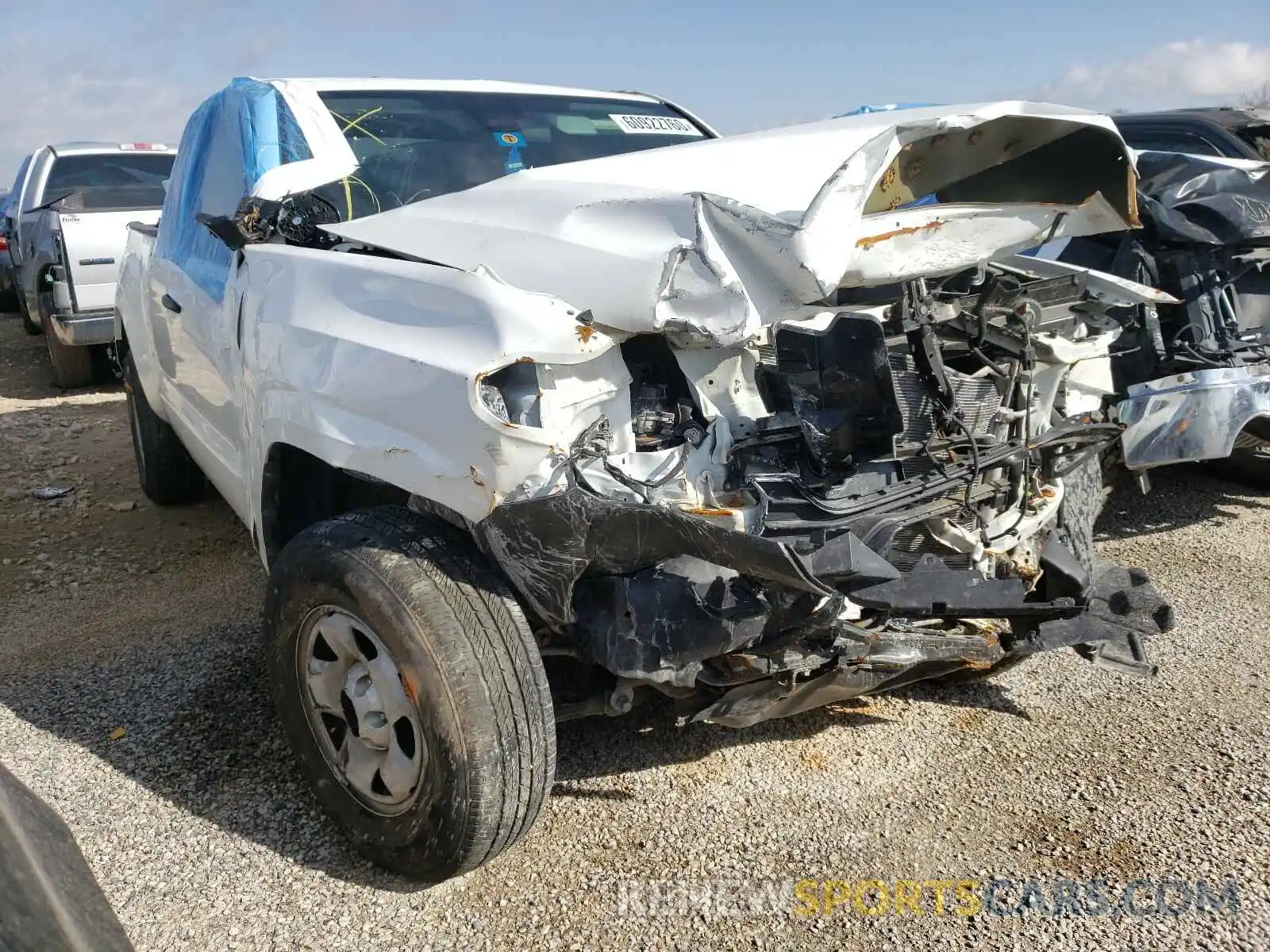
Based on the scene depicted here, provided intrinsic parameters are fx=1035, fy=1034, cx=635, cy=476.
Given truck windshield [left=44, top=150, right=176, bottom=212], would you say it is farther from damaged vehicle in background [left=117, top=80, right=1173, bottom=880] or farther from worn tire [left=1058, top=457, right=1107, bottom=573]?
worn tire [left=1058, top=457, right=1107, bottom=573]

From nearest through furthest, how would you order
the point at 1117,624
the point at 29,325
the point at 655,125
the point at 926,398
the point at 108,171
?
the point at 926,398, the point at 1117,624, the point at 655,125, the point at 108,171, the point at 29,325

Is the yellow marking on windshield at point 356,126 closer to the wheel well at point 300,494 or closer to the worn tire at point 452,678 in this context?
the wheel well at point 300,494

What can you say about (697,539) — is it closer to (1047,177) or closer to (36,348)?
(1047,177)

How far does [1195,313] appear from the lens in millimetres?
4191

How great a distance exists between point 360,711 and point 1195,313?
3.61m

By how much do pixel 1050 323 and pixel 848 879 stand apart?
157cm

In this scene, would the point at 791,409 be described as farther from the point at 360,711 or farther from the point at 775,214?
the point at 360,711

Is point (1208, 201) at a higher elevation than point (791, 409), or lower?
higher

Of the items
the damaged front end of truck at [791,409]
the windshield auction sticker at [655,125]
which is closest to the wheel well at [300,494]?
the damaged front end of truck at [791,409]

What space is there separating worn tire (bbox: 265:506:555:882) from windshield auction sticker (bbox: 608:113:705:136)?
2.18 meters

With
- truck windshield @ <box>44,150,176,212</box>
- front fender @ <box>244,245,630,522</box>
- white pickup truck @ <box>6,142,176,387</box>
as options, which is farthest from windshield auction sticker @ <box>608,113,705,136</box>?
truck windshield @ <box>44,150,176,212</box>

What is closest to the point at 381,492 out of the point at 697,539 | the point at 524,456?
the point at 524,456

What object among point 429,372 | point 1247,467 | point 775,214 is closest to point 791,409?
point 775,214

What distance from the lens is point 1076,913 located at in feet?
7.63
